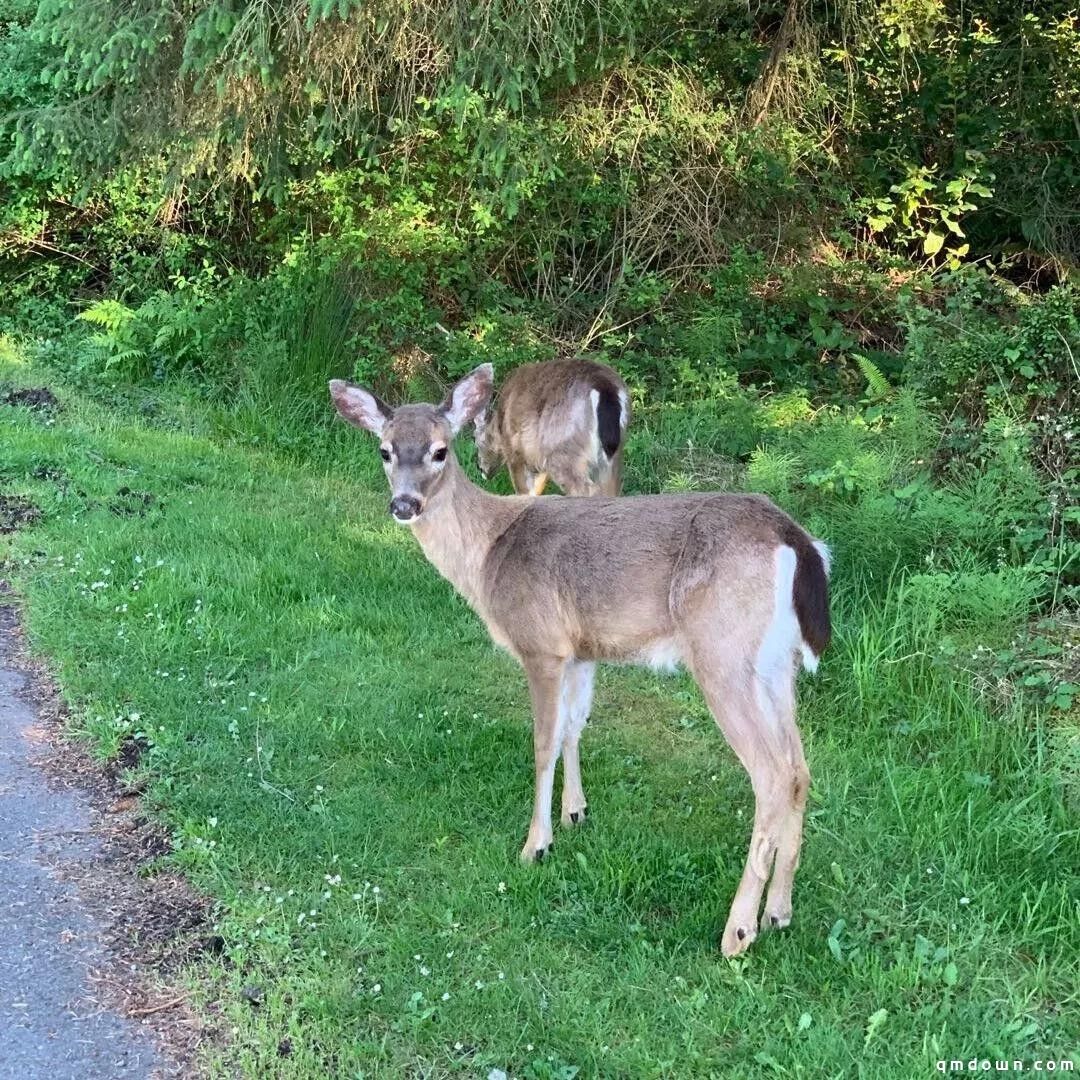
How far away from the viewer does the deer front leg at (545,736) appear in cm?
414

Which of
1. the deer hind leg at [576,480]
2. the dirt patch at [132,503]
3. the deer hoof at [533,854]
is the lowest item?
the dirt patch at [132,503]

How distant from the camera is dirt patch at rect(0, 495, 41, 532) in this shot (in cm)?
699

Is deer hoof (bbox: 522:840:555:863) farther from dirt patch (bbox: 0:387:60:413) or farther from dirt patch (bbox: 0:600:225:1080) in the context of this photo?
dirt patch (bbox: 0:387:60:413)

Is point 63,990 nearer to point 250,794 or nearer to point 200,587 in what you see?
point 250,794

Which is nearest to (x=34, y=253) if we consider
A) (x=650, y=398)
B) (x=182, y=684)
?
(x=650, y=398)

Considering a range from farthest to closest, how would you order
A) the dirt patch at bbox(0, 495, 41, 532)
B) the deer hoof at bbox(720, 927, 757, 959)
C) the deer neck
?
1. the dirt patch at bbox(0, 495, 41, 532)
2. the deer neck
3. the deer hoof at bbox(720, 927, 757, 959)

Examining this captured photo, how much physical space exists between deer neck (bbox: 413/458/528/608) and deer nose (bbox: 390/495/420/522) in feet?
0.41

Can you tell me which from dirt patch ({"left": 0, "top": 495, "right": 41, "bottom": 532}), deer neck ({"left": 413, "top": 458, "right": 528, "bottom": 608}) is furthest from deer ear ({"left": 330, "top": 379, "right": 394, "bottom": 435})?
dirt patch ({"left": 0, "top": 495, "right": 41, "bottom": 532})

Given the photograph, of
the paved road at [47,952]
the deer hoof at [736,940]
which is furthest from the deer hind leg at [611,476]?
the deer hoof at [736,940]

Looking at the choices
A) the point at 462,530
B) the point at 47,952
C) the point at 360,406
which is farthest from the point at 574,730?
the point at 47,952

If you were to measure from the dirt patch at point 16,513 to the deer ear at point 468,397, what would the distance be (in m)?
3.38

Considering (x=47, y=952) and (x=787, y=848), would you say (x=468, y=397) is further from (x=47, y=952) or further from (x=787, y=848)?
(x=47, y=952)

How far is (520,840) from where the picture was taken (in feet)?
13.9

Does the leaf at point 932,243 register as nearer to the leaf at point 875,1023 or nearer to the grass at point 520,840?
the grass at point 520,840
